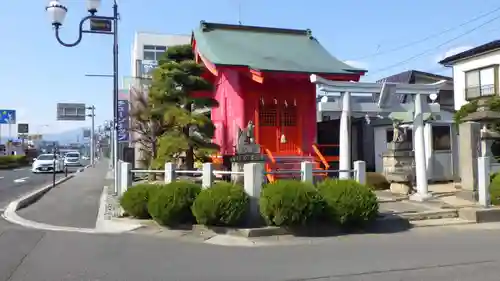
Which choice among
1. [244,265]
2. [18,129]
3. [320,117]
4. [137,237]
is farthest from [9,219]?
[18,129]

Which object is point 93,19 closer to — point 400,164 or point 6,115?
point 400,164

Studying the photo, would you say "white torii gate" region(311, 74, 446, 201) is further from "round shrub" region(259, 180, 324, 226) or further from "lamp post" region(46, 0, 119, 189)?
"lamp post" region(46, 0, 119, 189)

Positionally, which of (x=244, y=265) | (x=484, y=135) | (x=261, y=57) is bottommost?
(x=244, y=265)

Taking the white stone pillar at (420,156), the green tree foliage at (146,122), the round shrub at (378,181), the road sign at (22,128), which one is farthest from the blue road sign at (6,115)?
the white stone pillar at (420,156)

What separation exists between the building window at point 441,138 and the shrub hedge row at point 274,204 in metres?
11.1

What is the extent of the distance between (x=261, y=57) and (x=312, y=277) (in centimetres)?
1152

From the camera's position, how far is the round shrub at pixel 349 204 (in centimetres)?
1069

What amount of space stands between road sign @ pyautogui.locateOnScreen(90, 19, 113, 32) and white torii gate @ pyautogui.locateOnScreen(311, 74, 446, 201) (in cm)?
735

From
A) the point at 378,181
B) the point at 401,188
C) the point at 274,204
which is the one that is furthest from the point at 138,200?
the point at 378,181

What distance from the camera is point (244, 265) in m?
7.78

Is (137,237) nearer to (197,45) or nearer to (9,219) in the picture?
(9,219)

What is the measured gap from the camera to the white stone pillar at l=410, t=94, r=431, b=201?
14781 millimetres

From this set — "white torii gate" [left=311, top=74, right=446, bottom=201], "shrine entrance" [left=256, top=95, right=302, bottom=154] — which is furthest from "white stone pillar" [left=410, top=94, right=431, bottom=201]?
"shrine entrance" [left=256, top=95, right=302, bottom=154]

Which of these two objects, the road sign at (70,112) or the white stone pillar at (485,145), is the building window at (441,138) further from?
the road sign at (70,112)
